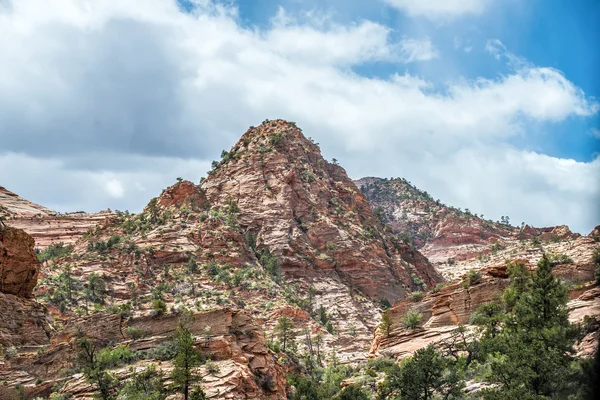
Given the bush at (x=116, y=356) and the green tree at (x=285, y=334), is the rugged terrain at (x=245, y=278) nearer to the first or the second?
the bush at (x=116, y=356)

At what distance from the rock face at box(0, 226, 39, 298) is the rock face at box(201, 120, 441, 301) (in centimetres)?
4772

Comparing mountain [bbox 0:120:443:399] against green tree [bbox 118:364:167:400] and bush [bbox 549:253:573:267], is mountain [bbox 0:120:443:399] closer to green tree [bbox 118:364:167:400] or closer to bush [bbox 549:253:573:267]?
green tree [bbox 118:364:167:400]

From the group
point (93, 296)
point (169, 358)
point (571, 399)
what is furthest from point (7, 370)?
point (571, 399)

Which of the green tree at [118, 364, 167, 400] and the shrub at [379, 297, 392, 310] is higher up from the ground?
the shrub at [379, 297, 392, 310]

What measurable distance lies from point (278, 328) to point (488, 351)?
104 ft

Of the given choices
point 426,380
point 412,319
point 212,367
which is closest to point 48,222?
point 212,367

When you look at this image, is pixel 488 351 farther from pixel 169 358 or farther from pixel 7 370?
pixel 7 370

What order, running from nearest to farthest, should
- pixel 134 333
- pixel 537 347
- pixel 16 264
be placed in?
pixel 537 347 < pixel 134 333 < pixel 16 264

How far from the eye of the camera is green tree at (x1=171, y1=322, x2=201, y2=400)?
39.3m

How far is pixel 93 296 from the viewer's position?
6794 cm

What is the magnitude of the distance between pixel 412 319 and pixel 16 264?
38.1 m

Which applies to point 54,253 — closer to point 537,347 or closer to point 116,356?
point 116,356

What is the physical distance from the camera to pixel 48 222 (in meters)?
119

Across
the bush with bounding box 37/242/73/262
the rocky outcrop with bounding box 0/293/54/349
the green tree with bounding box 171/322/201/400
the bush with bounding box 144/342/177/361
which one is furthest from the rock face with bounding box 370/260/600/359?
the bush with bounding box 37/242/73/262
